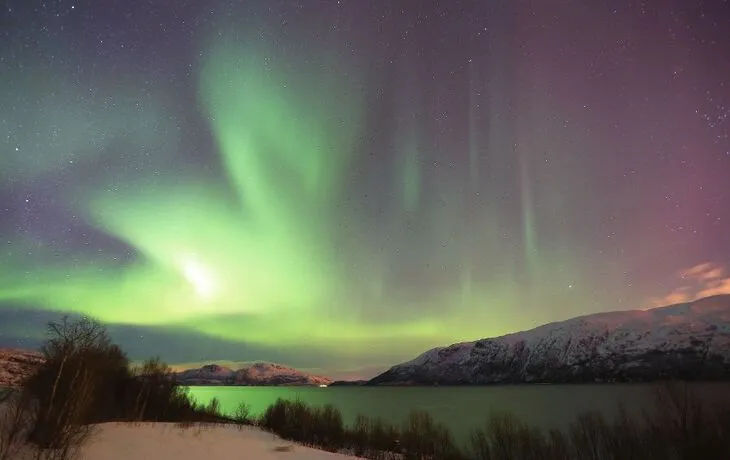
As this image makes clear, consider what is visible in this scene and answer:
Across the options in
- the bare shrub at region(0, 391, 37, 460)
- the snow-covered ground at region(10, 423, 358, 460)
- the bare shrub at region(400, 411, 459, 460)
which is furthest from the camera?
the bare shrub at region(400, 411, 459, 460)

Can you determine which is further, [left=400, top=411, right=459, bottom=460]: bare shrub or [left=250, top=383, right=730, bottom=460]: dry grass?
→ [left=400, top=411, right=459, bottom=460]: bare shrub

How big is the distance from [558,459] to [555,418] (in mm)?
72191

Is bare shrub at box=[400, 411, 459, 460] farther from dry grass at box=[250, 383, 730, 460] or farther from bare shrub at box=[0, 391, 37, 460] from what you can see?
bare shrub at box=[0, 391, 37, 460]

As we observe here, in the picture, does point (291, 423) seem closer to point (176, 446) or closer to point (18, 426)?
point (176, 446)

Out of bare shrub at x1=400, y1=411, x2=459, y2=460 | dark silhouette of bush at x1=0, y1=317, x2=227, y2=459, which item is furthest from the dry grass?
dark silhouette of bush at x1=0, y1=317, x2=227, y2=459

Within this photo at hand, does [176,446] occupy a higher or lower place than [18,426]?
lower

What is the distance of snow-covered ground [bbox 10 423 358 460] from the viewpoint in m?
23.9

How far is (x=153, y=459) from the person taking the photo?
23359mm

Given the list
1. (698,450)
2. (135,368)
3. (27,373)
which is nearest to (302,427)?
(135,368)

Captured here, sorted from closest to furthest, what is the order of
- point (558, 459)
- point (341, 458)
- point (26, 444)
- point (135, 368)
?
point (26, 444) < point (341, 458) < point (558, 459) < point (135, 368)

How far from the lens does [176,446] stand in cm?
2667

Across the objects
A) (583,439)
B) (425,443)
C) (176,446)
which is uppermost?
(176,446)

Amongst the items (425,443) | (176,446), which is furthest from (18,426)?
(425,443)

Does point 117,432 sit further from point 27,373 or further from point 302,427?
point 302,427
